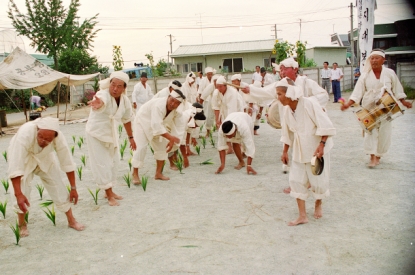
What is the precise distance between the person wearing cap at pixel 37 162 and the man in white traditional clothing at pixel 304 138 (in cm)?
240

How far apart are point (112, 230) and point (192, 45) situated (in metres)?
27.6

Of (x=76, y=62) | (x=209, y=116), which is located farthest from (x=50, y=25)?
(x=209, y=116)

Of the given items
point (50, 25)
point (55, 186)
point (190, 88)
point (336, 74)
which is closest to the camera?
point (55, 186)

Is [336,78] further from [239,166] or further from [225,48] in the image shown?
[225,48]

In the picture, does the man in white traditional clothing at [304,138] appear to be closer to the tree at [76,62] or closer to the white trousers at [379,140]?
the white trousers at [379,140]

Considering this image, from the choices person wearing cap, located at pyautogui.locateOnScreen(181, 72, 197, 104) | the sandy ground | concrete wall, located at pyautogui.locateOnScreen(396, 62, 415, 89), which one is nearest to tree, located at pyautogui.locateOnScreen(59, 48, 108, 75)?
person wearing cap, located at pyautogui.locateOnScreen(181, 72, 197, 104)

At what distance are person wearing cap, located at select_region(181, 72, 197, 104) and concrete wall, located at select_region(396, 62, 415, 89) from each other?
10338 millimetres

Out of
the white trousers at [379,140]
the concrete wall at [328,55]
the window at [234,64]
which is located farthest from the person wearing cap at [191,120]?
the concrete wall at [328,55]

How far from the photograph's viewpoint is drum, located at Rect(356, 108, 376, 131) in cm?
595

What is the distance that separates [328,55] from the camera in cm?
2902

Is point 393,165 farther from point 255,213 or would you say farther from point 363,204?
point 255,213

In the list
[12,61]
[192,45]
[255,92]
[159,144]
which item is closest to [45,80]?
[12,61]

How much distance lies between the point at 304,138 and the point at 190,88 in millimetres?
6757

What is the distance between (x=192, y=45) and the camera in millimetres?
30484
